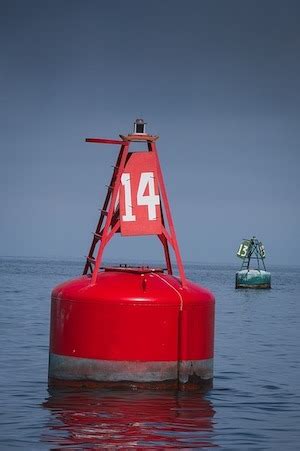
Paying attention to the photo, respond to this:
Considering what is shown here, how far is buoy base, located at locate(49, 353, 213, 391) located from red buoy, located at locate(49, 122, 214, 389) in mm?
17

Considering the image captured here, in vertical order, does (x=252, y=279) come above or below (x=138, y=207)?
below

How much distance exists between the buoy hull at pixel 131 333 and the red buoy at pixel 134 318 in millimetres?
17

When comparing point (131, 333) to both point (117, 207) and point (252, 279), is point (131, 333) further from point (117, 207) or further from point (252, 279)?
point (252, 279)

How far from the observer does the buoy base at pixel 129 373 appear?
704 inches

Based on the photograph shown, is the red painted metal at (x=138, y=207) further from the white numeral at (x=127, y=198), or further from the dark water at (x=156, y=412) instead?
the dark water at (x=156, y=412)

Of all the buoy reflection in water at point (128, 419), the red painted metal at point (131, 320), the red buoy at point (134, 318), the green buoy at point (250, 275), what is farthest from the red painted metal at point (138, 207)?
the green buoy at point (250, 275)

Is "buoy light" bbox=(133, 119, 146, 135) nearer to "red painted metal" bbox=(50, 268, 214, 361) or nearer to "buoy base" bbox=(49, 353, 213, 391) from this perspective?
"red painted metal" bbox=(50, 268, 214, 361)

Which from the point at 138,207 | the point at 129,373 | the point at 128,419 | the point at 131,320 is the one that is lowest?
the point at 128,419

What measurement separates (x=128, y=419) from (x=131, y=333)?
1782 millimetres

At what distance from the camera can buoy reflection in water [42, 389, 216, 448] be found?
48.8 feet

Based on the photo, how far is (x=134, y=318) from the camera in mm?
17750

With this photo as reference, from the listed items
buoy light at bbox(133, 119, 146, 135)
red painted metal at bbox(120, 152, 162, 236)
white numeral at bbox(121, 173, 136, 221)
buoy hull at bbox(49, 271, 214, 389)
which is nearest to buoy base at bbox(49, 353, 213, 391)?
buoy hull at bbox(49, 271, 214, 389)

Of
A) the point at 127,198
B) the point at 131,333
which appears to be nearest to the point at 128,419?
the point at 131,333

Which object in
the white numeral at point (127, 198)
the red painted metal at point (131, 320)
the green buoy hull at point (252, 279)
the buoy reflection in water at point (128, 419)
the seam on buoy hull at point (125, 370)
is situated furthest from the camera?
the green buoy hull at point (252, 279)
